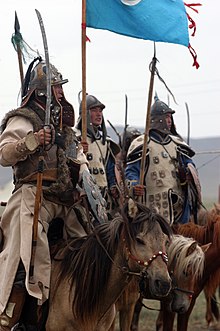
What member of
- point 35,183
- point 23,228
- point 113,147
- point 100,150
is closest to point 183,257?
point 100,150

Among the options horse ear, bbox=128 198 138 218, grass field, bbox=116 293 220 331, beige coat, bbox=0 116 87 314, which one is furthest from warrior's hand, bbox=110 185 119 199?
grass field, bbox=116 293 220 331

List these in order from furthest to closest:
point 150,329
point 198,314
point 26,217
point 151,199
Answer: point 198,314 < point 150,329 < point 151,199 < point 26,217

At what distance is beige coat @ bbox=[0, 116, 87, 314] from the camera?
7.15 m

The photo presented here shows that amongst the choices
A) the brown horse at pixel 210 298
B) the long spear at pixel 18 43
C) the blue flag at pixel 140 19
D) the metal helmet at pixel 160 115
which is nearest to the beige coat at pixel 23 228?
the long spear at pixel 18 43

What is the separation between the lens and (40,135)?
22.6 feet

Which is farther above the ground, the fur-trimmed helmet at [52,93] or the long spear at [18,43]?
the long spear at [18,43]

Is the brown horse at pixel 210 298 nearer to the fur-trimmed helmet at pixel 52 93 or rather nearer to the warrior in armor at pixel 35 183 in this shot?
the warrior in armor at pixel 35 183

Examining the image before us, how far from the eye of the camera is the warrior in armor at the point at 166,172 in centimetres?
1074

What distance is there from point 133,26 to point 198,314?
6246mm

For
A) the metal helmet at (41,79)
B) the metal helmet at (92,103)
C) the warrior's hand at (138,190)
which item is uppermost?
the metal helmet at (41,79)

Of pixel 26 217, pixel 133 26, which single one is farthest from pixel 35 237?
pixel 133 26

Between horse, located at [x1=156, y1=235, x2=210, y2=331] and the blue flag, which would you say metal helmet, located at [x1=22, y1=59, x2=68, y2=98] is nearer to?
the blue flag

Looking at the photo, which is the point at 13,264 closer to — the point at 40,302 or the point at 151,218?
the point at 40,302

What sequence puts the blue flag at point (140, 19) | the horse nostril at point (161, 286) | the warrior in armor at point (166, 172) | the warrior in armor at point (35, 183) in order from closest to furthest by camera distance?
the horse nostril at point (161, 286) < the warrior in armor at point (35, 183) < the blue flag at point (140, 19) < the warrior in armor at point (166, 172)
